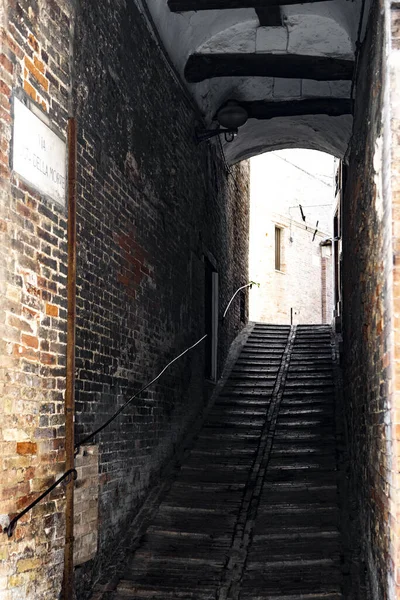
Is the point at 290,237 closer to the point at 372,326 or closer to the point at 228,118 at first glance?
the point at 228,118

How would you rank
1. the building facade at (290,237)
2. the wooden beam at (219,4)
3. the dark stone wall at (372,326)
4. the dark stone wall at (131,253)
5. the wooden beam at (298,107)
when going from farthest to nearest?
1. the building facade at (290,237)
2. the wooden beam at (298,107)
3. the wooden beam at (219,4)
4. the dark stone wall at (131,253)
5. the dark stone wall at (372,326)

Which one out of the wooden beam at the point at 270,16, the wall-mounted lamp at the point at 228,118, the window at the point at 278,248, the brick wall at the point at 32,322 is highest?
the window at the point at 278,248

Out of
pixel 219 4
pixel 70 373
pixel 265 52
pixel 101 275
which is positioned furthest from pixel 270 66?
pixel 70 373

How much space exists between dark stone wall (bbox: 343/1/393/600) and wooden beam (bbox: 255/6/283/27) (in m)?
1.60

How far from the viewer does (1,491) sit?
13.4 ft

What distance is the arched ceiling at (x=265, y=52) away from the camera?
8094 mm

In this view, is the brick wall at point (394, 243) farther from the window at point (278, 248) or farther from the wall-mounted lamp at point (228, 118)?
the window at point (278, 248)

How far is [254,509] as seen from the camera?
768 cm

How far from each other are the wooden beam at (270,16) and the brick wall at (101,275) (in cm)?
123

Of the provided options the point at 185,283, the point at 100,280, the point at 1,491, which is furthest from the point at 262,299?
the point at 1,491

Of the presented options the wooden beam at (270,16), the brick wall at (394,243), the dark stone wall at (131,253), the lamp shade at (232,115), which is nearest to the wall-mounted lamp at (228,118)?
the lamp shade at (232,115)

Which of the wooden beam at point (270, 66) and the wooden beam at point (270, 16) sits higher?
the wooden beam at point (270, 16)

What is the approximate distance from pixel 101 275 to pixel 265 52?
444cm

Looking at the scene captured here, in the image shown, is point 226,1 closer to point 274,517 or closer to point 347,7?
point 347,7
